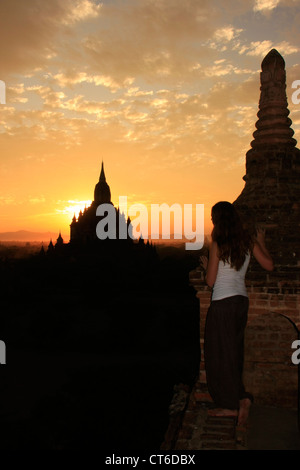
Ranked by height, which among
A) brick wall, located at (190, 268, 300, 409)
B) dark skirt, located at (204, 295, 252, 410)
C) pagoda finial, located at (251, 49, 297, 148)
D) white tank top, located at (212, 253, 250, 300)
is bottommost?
brick wall, located at (190, 268, 300, 409)

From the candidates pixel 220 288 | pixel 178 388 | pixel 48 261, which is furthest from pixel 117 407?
pixel 48 261

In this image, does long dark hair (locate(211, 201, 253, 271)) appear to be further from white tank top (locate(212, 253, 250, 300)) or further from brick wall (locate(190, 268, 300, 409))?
brick wall (locate(190, 268, 300, 409))

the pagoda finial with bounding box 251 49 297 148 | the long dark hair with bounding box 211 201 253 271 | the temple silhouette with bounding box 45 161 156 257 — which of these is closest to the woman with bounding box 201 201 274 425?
the long dark hair with bounding box 211 201 253 271

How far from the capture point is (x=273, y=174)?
6211 mm

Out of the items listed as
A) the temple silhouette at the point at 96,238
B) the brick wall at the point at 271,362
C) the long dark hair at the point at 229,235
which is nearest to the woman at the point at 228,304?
the long dark hair at the point at 229,235

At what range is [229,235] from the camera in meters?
3.78

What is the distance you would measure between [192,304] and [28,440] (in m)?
22.5

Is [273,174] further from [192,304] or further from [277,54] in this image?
[192,304]

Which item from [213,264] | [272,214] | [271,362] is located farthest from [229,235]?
[271,362]

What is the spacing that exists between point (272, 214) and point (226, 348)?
98.5 inches

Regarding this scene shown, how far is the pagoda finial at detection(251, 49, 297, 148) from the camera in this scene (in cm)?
649

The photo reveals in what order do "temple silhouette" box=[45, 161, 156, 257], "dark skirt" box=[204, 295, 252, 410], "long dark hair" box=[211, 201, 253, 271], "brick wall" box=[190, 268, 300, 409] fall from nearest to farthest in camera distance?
"long dark hair" box=[211, 201, 253, 271], "dark skirt" box=[204, 295, 252, 410], "brick wall" box=[190, 268, 300, 409], "temple silhouette" box=[45, 161, 156, 257]

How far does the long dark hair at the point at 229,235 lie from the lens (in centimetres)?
378

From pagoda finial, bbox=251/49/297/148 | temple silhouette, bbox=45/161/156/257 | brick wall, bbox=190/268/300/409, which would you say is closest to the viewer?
brick wall, bbox=190/268/300/409
